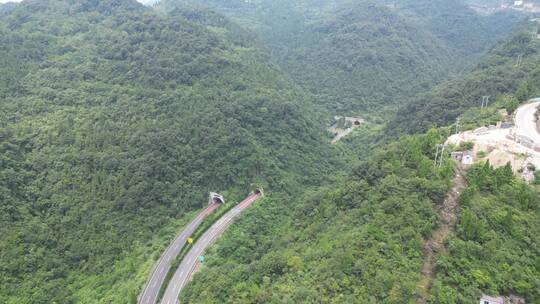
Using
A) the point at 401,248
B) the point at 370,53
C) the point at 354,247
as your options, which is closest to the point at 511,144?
the point at 401,248

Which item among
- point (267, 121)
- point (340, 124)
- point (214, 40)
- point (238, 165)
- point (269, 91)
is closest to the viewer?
point (238, 165)

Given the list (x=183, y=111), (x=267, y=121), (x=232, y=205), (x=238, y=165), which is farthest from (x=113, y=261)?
(x=267, y=121)

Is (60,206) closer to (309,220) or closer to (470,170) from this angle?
(309,220)

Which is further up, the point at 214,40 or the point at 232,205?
the point at 214,40

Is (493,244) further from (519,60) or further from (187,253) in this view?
(519,60)

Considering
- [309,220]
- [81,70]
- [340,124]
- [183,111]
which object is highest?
[81,70]

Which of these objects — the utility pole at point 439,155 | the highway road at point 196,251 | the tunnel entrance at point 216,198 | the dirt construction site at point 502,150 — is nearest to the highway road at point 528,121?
the dirt construction site at point 502,150

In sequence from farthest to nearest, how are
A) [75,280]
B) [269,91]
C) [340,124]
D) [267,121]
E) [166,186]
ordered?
[340,124]
[269,91]
[267,121]
[166,186]
[75,280]

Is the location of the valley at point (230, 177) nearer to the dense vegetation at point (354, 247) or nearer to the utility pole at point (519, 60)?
the dense vegetation at point (354, 247)
